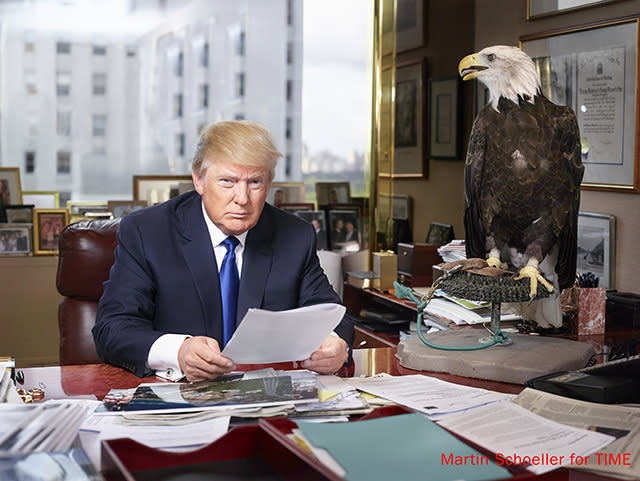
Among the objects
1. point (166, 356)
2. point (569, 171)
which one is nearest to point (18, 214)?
point (166, 356)

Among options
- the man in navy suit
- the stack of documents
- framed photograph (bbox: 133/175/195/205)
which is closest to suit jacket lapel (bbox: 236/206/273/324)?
the man in navy suit

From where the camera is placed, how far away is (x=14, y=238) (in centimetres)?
356

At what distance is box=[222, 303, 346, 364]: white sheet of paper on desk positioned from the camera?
1323mm

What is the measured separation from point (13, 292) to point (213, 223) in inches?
83.6

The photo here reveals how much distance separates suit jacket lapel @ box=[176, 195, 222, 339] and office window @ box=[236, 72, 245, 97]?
84.2 inches

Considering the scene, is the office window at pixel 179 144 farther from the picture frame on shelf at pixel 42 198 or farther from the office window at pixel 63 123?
the picture frame on shelf at pixel 42 198

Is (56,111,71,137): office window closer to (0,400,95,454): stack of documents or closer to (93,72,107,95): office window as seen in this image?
(93,72,107,95): office window

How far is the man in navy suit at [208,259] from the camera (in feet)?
5.64

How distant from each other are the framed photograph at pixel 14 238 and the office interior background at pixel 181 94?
0.06m

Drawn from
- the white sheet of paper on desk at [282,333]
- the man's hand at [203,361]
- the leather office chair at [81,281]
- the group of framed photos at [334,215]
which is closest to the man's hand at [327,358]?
the white sheet of paper on desk at [282,333]

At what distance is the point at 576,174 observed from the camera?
6.14 ft

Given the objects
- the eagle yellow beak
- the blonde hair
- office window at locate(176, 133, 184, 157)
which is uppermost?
the eagle yellow beak

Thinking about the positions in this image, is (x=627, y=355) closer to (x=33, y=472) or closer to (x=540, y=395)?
(x=540, y=395)

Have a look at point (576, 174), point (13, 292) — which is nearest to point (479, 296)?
point (576, 174)
